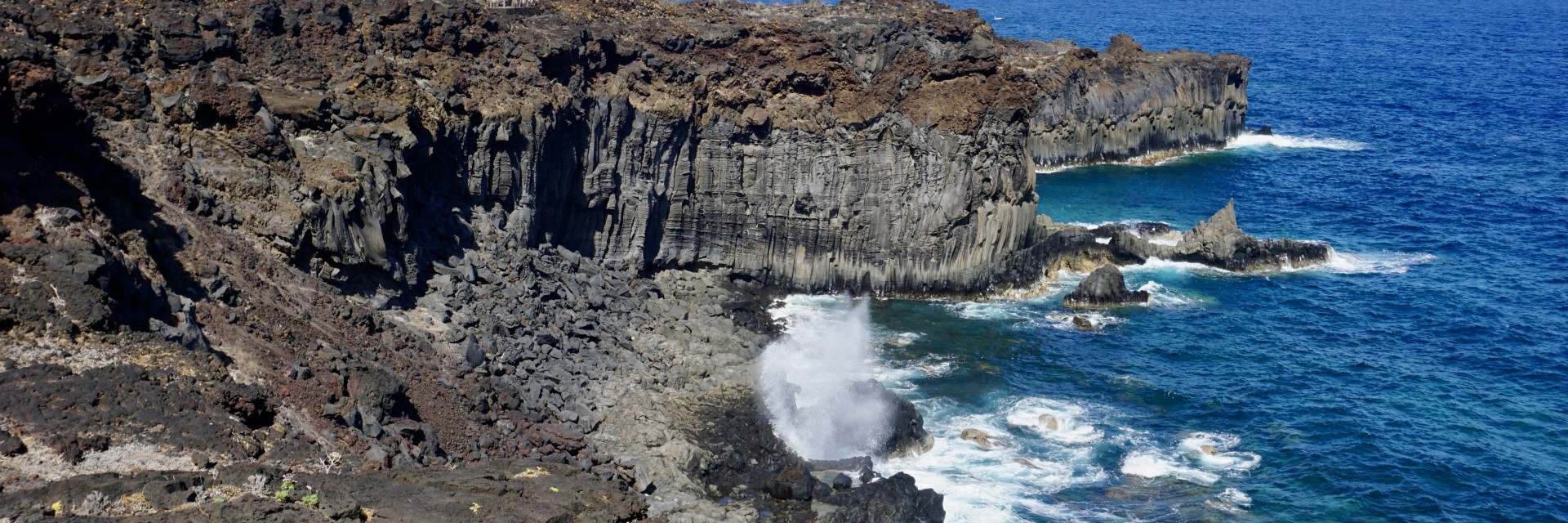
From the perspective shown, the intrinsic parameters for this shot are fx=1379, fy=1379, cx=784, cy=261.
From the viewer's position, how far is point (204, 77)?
149 ft

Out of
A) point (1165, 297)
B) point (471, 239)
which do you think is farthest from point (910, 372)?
point (471, 239)

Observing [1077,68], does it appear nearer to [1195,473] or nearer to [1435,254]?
[1435,254]

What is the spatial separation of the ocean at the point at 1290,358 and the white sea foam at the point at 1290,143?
4.07ft

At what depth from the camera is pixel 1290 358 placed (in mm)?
58344

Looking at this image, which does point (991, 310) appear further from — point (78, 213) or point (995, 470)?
point (78, 213)

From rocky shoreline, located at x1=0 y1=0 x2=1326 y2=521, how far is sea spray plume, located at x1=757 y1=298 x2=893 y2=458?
1078mm

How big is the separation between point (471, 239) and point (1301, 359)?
3457cm

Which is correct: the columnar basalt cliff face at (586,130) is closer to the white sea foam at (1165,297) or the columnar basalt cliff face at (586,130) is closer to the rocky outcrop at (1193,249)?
the rocky outcrop at (1193,249)

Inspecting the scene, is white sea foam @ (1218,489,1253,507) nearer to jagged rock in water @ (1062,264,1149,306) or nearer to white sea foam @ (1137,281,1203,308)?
jagged rock in water @ (1062,264,1149,306)

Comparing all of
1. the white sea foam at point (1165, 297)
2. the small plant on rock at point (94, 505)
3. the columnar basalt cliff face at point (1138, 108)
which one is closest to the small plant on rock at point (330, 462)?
the small plant on rock at point (94, 505)

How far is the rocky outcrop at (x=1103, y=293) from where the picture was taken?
65000mm

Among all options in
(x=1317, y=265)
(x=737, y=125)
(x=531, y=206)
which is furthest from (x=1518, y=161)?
(x=531, y=206)

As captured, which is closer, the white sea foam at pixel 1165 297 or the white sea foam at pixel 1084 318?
the white sea foam at pixel 1084 318

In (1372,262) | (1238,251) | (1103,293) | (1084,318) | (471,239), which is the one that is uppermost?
(471,239)
